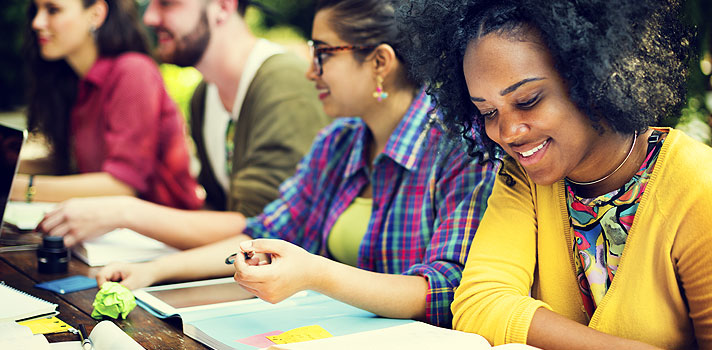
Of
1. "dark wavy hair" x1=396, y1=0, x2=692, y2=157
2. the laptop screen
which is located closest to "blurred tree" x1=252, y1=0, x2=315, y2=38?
the laptop screen

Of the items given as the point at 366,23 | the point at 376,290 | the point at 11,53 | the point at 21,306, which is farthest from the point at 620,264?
the point at 11,53

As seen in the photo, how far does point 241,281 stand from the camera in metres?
1.41

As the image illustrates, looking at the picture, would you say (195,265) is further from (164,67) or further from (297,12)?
(164,67)

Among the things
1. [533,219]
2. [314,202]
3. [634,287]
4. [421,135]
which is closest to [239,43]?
[314,202]

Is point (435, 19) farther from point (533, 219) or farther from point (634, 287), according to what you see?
point (634, 287)

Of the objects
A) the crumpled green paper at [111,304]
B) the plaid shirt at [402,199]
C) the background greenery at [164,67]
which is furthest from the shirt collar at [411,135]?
the background greenery at [164,67]

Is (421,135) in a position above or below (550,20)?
below

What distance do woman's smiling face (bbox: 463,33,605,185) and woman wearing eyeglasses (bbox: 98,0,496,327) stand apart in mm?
250

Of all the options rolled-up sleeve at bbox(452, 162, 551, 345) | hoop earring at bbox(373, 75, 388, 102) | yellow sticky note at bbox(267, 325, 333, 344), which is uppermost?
hoop earring at bbox(373, 75, 388, 102)

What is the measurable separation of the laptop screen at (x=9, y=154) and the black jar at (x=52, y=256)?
0.60ft

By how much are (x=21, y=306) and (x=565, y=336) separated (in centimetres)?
113

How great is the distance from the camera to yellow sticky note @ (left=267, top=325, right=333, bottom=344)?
1.37 meters

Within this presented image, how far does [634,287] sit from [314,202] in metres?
1.09

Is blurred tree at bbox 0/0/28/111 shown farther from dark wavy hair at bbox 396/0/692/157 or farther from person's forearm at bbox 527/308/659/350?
person's forearm at bbox 527/308/659/350
